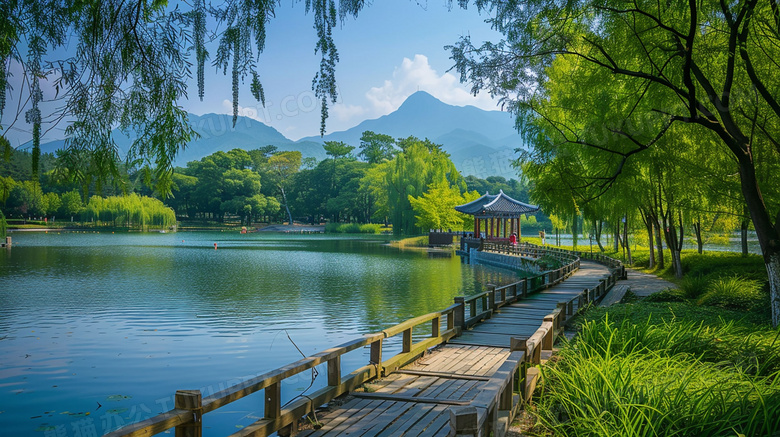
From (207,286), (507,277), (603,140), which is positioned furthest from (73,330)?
(507,277)

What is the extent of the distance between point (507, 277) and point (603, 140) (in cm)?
1786

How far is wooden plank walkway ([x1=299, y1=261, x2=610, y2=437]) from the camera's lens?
15.5 feet

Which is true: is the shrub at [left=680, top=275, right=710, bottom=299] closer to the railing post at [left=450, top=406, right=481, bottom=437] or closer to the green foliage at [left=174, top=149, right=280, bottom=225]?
the railing post at [left=450, top=406, right=481, bottom=437]

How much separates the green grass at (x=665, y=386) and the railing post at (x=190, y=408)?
231 cm

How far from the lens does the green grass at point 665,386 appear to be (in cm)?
337

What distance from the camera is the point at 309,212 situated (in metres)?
82.1

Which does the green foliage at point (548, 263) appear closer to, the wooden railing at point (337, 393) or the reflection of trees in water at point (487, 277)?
the reflection of trees in water at point (487, 277)

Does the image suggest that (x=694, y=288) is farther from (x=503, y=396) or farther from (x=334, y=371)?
(x=503, y=396)

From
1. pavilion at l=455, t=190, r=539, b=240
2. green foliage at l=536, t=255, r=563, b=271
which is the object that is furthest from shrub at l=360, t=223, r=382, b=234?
green foliage at l=536, t=255, r=563, b=271

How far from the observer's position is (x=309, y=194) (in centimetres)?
8081

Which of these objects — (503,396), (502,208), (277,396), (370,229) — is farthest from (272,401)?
(370,229)

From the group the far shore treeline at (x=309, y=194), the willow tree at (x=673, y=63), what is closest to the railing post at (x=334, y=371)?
the willow tree at (x=673, y=63)

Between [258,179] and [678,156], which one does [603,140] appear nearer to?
[678,156]

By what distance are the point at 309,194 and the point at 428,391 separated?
76009mm
